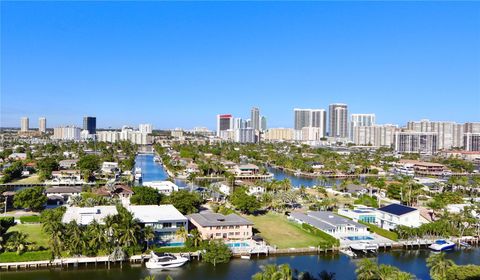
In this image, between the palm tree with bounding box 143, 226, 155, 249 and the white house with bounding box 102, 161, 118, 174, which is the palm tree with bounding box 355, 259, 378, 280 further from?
the white house with bounding box 102, 161, 118, 174

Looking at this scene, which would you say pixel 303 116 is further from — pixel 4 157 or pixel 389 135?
pixel 4 157

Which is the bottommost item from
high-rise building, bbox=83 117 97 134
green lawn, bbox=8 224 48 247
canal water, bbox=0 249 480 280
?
canal water, bbox=0 249 480 280

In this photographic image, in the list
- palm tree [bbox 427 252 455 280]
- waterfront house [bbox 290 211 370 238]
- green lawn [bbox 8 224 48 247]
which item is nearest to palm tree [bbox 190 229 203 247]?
green lawn [bbox 8 224 48 247]

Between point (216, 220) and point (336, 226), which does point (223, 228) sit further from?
point (336, 226)

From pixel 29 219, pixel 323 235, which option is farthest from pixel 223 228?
pixel 29 219

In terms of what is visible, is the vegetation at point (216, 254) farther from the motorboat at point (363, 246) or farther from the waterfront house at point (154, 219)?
the motorboat at point (363, 246)

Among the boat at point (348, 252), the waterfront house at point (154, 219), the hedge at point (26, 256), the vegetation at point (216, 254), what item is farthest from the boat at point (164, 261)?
the boat at point (348, 252)
